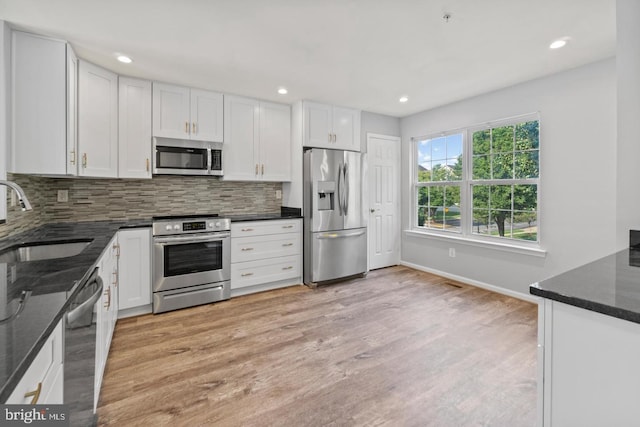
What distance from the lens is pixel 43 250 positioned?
1951 millimetres

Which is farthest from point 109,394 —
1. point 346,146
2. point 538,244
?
point 538,244

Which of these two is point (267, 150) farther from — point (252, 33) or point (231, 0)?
point (231, 0)

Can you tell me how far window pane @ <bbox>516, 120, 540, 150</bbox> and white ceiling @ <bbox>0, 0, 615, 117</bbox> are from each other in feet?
1.71

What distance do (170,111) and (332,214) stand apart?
226 cm

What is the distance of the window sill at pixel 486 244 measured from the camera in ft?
10.7

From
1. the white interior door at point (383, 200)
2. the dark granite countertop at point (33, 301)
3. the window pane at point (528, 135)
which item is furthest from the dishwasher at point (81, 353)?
the window pane at point (528, 135)

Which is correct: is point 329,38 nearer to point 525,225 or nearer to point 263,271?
point 263,271

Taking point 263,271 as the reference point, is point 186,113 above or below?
above

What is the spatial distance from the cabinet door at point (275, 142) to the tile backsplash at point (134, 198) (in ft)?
1.10

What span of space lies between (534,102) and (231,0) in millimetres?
3184

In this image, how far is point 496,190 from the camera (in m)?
3.71

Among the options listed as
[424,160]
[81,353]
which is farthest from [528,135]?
[81,353]

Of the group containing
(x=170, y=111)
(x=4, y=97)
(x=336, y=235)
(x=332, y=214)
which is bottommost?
(x=336, y=235)

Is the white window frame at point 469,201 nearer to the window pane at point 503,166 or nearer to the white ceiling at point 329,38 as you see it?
the window pane at point 503,166
